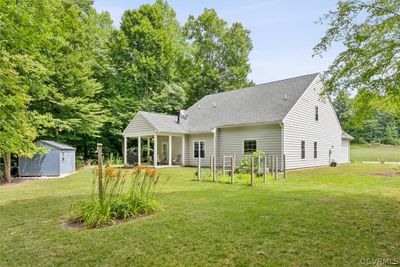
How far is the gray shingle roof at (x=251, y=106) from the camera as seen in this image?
673 inches

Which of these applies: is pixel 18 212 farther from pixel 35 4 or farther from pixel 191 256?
pixel 35 4

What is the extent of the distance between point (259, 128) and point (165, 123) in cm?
703

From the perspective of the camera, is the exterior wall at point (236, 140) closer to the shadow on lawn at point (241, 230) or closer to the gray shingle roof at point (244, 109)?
the gray shingle roof at point (244, 109)

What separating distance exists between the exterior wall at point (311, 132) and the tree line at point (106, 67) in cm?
1303

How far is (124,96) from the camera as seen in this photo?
27.6 meters

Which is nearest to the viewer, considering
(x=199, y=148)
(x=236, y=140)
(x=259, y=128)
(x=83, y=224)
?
(x=83, y=224)

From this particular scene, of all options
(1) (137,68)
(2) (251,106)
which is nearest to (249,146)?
(2) (251,106)

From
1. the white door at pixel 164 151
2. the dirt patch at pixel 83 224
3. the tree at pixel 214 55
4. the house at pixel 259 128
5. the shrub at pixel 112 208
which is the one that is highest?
the tree at pixel 214 55

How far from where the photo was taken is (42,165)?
15.2 m

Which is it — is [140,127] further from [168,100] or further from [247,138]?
[168,100]

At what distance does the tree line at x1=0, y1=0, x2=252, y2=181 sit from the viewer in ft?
23.4

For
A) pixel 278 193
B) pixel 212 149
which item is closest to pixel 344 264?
pixel 278 193

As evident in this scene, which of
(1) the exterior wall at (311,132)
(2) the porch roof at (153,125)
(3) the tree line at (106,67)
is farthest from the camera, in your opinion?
(2) the porch roof at (153,125)

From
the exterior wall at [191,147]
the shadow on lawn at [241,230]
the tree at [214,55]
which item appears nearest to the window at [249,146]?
the exterior wall at [191,147]
